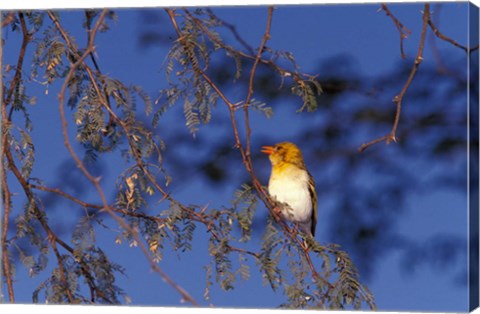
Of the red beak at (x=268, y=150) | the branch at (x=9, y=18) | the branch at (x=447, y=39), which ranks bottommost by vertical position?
the red beak at (x=268, y=150)

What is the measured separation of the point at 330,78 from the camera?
3.99 m

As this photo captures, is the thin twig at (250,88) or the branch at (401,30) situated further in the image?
the branch at (401,30)

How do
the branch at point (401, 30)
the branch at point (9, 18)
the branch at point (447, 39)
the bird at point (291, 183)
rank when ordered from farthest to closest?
the branch at point (9, 18)
the bird at point (291, 183)
the branch at point (401, 30)
the branch at point (447, 39)

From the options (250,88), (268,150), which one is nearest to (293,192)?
(268,150)

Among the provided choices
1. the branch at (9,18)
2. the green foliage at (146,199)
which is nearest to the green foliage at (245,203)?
the green foliage at (146,199)

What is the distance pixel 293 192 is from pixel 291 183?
38mm

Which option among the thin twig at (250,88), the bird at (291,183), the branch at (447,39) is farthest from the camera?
the bird at (291,183)

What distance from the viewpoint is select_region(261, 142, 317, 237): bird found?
4137 mm

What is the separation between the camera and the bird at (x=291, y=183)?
13.6 ft

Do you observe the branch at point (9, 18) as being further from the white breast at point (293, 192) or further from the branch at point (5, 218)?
the white breast at point (293, 192)

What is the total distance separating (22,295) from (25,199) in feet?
1.36

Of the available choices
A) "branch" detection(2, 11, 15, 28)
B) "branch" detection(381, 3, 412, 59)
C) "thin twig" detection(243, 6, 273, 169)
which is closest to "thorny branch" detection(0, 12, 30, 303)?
"branch" detection(2, 11, 15, 28)

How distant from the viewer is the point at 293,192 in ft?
13.7

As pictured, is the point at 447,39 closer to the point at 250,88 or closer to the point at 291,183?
the point at 250,88
